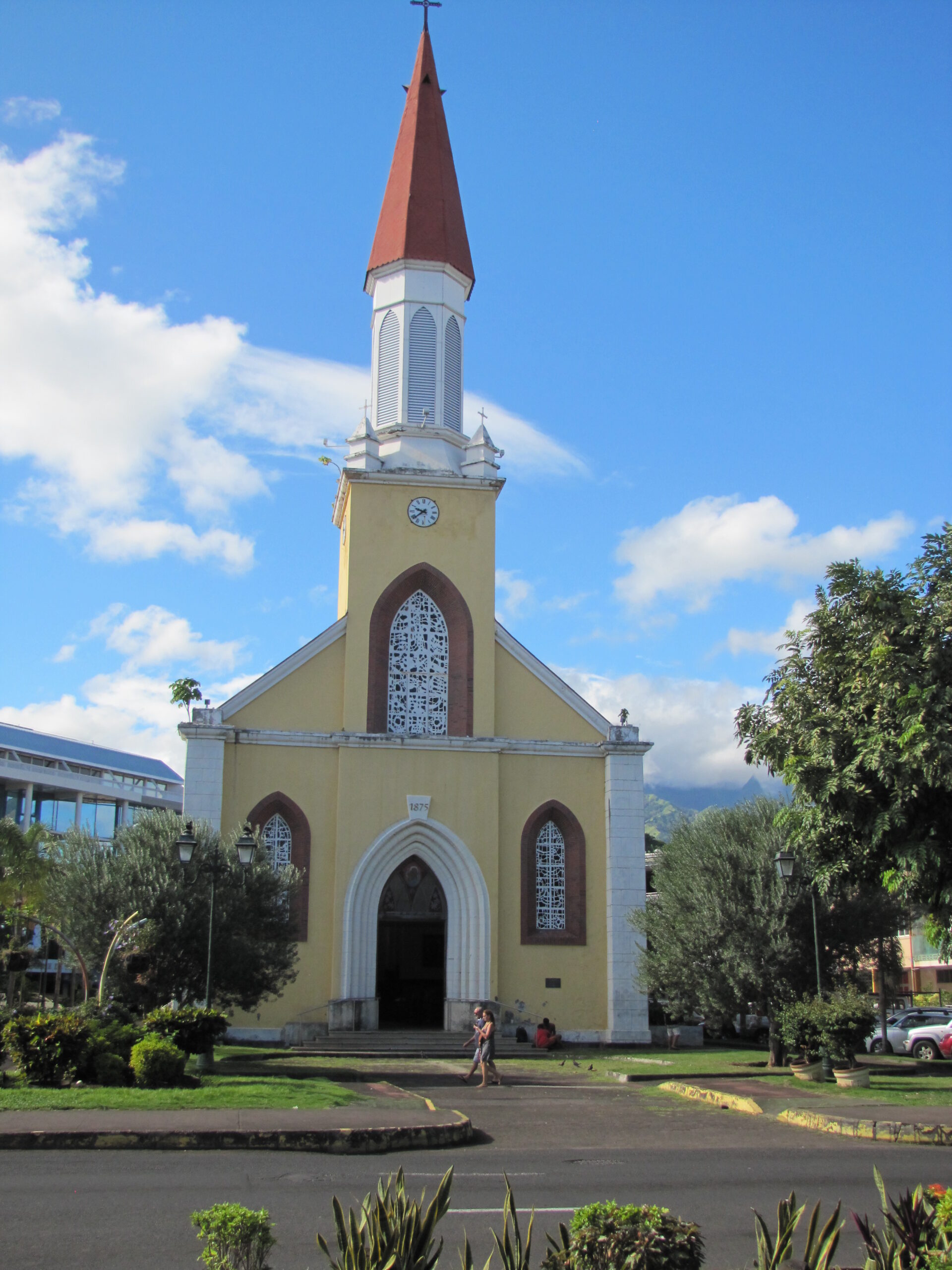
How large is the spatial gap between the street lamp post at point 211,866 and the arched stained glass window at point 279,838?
5.30 m

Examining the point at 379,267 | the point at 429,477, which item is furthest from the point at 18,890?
the point at 379,267

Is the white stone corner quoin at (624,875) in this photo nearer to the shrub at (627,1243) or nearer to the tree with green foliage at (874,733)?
the tree with green foliage at (874,733)

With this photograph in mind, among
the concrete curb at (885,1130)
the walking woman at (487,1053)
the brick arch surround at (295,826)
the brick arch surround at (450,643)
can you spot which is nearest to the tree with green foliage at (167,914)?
the brick arch surround at (295,826)

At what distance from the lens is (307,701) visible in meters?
30.8

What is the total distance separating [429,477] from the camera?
32.6 meters

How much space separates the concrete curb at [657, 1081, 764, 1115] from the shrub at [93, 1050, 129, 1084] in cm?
835

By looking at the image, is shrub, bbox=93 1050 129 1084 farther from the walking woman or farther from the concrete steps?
the concrete steps

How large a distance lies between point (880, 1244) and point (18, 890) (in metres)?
31.7

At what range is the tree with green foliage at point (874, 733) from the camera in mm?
15016

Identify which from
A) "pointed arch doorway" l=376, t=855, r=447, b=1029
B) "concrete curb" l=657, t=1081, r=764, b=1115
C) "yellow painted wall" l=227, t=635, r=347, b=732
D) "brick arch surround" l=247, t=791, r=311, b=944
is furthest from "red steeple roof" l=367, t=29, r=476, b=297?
"concrete curb" l=657, t=1081, r=764, b=1115

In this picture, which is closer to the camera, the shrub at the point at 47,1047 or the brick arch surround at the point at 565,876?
the shrub at the point at 47,1047

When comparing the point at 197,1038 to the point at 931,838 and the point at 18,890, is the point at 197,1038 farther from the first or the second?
the point at 18,890

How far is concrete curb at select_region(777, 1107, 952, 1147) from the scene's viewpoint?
42.7 ft

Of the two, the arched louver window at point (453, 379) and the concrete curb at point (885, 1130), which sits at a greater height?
the arched louver window at point (453, 379)
